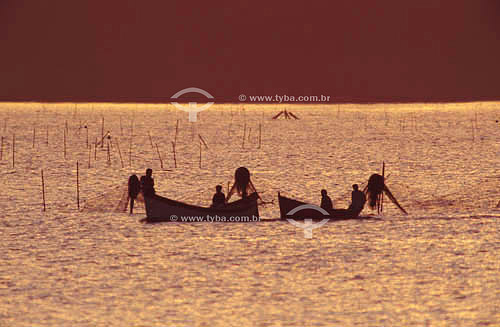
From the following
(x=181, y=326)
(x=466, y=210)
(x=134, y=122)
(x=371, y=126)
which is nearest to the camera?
(x=181, y=326)

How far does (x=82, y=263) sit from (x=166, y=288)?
1.40 metres

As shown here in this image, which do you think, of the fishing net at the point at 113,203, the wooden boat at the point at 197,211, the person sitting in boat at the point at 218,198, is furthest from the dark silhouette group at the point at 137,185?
the person sitting in boat at the point at 218,198

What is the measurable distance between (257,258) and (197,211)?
6.59 feet

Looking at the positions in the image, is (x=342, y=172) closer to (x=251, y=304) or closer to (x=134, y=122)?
(x=251, y=304)

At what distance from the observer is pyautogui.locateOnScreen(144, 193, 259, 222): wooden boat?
1058 centimetres

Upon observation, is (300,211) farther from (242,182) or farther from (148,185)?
(148,185)

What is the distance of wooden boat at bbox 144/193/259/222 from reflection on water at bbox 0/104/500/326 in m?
0.20

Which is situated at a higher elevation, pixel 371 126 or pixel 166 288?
pixel 371 126

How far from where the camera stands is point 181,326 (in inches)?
249

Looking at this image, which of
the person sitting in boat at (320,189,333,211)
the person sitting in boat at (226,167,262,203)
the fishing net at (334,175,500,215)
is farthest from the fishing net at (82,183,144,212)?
the fishing net at (334,175,500,215)

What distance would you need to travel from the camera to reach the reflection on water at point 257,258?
674cm

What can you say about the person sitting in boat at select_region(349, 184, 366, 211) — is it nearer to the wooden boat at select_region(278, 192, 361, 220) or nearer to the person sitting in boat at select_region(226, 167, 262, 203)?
the wooden boat at select_region(278, 192, 361, 220)

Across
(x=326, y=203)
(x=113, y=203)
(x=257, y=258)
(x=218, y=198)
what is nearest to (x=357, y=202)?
(x=326, y=203)

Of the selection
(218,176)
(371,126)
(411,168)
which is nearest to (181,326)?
(218,176)
